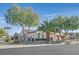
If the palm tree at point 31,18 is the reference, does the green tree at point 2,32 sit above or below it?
below

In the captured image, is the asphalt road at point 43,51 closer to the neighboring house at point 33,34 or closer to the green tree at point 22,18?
the neighboring house at point 33,34

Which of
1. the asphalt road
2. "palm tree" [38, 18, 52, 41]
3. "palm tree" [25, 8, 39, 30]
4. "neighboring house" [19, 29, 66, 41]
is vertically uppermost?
"palm tree" [25, 8, 39, 30]

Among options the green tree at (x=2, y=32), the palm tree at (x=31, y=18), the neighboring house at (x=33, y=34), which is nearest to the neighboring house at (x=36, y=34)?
the neighboring house at (x=33, y=34)

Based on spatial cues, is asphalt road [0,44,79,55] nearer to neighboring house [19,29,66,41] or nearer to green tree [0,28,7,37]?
neighboring house [19,29,66,41]

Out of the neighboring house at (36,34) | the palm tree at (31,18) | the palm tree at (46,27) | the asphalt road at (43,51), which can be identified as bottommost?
the asphalt road at (43,51)

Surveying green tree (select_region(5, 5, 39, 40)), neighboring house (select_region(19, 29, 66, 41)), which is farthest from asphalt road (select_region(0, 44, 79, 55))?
green tree (select_region(5, 5, 39, 40))

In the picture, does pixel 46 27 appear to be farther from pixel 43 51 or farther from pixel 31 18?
pixel 43 51

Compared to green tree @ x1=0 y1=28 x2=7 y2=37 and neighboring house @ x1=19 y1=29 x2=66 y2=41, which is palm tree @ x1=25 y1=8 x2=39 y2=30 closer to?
neighboring house @ x1=19 y1=29 x2=66 y2=41

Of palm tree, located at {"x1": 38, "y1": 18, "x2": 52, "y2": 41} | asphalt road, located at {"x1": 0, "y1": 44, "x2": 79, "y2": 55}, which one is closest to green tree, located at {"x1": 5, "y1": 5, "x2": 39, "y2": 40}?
palm tree, located at {"x1": 38, "y1": 18, "x2": 52, "y2": 41}

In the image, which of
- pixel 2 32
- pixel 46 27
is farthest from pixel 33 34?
pixel 2 32

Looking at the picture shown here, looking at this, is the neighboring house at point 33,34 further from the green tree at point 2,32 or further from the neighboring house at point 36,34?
the green tree at point 2,32

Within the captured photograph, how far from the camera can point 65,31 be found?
8.00 metres

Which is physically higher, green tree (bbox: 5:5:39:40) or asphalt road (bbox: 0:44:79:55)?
green tree (bbox: 5:5:39:40)
